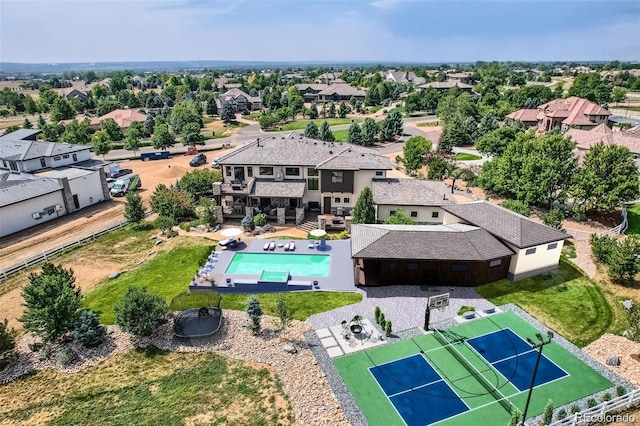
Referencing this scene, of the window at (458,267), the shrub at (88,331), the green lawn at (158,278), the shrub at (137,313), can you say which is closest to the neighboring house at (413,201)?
the window at (458,267)

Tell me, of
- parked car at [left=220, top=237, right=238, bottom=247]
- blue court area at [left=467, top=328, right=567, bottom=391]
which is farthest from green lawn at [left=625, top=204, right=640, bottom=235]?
parked car at [left=220, top=237, right=238, bottom=247]

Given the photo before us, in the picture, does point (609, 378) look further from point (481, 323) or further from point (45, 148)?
point (45, 148)

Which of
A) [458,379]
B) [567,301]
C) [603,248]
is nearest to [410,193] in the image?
[603,248]

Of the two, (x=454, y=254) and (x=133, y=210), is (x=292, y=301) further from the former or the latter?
(x=133, y=210)

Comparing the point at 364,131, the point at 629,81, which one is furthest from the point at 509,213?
the point at 629,81

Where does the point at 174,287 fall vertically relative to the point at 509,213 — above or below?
below

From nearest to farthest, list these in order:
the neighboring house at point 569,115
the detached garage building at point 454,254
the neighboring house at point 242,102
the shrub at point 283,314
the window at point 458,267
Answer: the shrub at point 283,314, the detached garage building at point 454,254, the window at point 458,267, the neighboring house at point 569,115, the neighboring house at point 242,102

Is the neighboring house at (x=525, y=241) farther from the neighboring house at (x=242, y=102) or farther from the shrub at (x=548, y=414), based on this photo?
the neighboring house at (x=242, y=102)
